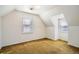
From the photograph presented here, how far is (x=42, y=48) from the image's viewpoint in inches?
75.7

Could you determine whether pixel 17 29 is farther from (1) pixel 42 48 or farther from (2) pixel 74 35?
(2) pixel 74 35

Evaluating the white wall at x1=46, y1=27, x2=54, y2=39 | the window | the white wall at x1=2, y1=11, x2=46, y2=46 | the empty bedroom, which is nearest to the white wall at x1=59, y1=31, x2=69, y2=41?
the empty bedroom

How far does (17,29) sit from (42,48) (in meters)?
0.55

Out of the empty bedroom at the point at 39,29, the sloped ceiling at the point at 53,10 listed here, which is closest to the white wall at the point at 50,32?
the empty bedroom at the point at 39,29

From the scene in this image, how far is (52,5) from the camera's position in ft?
6.18

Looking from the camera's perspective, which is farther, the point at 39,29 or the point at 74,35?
the point at 39,29

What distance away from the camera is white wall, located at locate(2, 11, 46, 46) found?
1870 mm

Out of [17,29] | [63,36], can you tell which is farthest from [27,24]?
[63,36]

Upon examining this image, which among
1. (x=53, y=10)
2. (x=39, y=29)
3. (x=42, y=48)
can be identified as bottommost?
(x=42, y=48)

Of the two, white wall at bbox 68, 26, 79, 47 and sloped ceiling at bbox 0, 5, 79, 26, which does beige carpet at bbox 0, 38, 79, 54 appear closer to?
white wall at bbox 68, 26, 79, 47

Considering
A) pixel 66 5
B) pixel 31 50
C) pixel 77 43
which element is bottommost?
pixel 31 50
